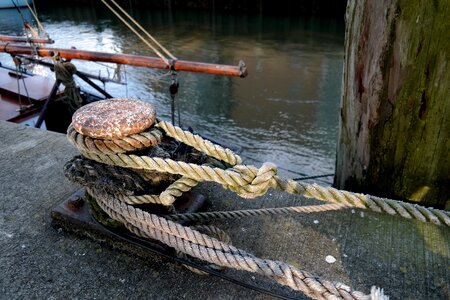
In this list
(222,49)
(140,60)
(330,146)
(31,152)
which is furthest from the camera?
(222,49)

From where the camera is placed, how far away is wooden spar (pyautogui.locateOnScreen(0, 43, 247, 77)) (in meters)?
4.21

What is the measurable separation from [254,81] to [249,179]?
9816 millimetres

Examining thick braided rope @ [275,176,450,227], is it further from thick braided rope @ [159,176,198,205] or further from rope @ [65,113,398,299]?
thick braided rope @ [159,176,198,205]

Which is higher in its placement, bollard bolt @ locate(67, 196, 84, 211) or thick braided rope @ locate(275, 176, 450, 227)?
thick braided rope @ locate(275, 176, 450, 227)

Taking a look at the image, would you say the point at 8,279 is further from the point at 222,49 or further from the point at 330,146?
the point at 222,49

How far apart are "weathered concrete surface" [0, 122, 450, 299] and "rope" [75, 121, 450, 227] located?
32 centimetres

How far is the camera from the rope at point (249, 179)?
1486 mm

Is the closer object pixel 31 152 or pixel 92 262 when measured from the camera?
pixel 92 262

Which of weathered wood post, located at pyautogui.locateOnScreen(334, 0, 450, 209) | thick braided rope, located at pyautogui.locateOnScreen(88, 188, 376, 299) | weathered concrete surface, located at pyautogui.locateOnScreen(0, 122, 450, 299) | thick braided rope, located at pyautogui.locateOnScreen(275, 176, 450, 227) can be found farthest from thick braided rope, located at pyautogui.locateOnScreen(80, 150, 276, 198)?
weathered wood post, located at pyautogui.locateOnScreen(334, 0, 450, 209)

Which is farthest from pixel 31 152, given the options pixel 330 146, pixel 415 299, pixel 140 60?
pixel 330 146

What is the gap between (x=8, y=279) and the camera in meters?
1.70

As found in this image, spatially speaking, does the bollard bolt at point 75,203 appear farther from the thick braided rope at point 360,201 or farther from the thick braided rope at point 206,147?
the thick braided rope at point 360,201

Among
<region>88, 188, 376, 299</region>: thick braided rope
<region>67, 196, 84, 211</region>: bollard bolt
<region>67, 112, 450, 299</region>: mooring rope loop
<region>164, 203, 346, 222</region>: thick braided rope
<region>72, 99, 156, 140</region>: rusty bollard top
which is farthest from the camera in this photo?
<region>67, 196, 84, 211</region>: bollard bolt

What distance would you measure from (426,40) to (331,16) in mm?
20678
